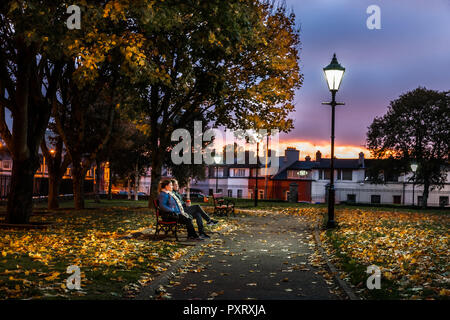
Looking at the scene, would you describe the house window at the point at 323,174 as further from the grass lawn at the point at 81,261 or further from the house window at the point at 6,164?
the grass lawn at the point at 81,261

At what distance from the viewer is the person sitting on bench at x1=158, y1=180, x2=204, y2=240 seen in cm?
1249

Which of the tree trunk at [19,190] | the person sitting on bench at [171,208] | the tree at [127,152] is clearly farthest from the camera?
the tree at [127,152]

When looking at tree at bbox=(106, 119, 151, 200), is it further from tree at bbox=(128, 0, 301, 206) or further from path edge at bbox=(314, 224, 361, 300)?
path edge at bbox=(314, 224, 361, 300)

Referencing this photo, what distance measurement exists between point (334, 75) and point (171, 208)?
7804 millimetres

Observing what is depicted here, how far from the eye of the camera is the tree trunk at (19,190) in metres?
14.2

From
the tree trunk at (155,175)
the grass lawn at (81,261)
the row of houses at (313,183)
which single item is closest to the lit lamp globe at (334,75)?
the grass lawn at (81,261)

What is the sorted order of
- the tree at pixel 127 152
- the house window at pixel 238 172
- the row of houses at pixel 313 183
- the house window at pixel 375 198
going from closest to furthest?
the tree at pixel 127 152, the row of houses at pixel 313 183, the house window at pixel 375 198, the house window at pixel 238 172

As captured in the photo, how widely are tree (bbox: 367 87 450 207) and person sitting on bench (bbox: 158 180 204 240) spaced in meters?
41.4

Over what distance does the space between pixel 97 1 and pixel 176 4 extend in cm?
254

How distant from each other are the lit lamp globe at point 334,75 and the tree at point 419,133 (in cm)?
3639

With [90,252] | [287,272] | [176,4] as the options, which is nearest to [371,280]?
[287,272]

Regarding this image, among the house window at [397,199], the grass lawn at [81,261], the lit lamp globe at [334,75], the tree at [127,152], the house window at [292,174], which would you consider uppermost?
the lit lamp globe at [334,75]

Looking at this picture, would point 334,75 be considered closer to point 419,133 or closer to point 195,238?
point 195,238

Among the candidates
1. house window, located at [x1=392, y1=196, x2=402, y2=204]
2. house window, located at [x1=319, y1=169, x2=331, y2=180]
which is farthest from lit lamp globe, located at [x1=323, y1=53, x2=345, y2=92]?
house window, located at [x1=319, y1=169, x2=331, y2=180]
